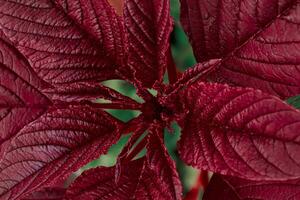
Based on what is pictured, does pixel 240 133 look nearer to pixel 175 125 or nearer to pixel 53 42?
pixel 53 42

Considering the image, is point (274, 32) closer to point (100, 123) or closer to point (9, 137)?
point (100, 123)

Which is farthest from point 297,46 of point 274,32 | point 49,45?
point 49,45

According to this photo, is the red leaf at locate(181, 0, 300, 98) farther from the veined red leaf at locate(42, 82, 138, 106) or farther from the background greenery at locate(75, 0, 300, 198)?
the background greenery at locate(75, 0, 300, 198)

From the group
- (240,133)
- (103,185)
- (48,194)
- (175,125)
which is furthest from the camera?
(175,125)

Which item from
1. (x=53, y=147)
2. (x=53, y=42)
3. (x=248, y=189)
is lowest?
(x=248, y=189)

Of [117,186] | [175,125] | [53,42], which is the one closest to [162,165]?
[117,186]

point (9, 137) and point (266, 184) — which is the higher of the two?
point (9, 137)

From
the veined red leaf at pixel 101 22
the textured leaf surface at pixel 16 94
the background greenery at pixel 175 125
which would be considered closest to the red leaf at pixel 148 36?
the veined red leaf at pixel 101 22
